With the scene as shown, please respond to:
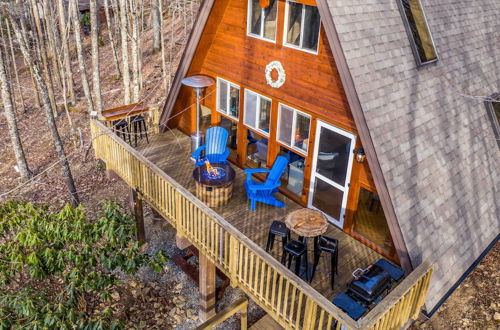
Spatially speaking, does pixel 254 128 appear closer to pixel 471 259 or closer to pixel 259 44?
pixel 259 44

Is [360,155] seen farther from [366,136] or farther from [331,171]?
[331,171]

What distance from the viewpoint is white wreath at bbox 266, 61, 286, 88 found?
924 cm

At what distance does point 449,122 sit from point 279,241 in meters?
4.25

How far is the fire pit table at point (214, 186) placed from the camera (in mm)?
9273

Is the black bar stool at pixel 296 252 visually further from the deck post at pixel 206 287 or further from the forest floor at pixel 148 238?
the forest floor at pixel 148 238

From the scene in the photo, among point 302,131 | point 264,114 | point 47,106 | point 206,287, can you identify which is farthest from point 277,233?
point 47,106

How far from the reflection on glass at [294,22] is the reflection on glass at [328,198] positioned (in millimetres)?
2995

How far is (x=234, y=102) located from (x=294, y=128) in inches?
88.1

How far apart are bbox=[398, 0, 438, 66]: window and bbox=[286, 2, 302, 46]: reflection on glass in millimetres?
2046

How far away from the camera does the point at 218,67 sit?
11.0m

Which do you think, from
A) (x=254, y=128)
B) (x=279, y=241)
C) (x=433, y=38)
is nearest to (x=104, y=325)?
(x=279, y=241)

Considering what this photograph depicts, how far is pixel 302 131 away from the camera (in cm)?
926

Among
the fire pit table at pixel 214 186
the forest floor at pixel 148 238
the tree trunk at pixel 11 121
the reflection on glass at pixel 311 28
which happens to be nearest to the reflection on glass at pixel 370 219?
the forest floor at pixel 148 238

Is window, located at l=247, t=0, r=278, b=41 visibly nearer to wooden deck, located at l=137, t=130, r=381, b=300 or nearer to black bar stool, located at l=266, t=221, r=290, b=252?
wooden deck, located at l=137, t=130, r=381, b=300
